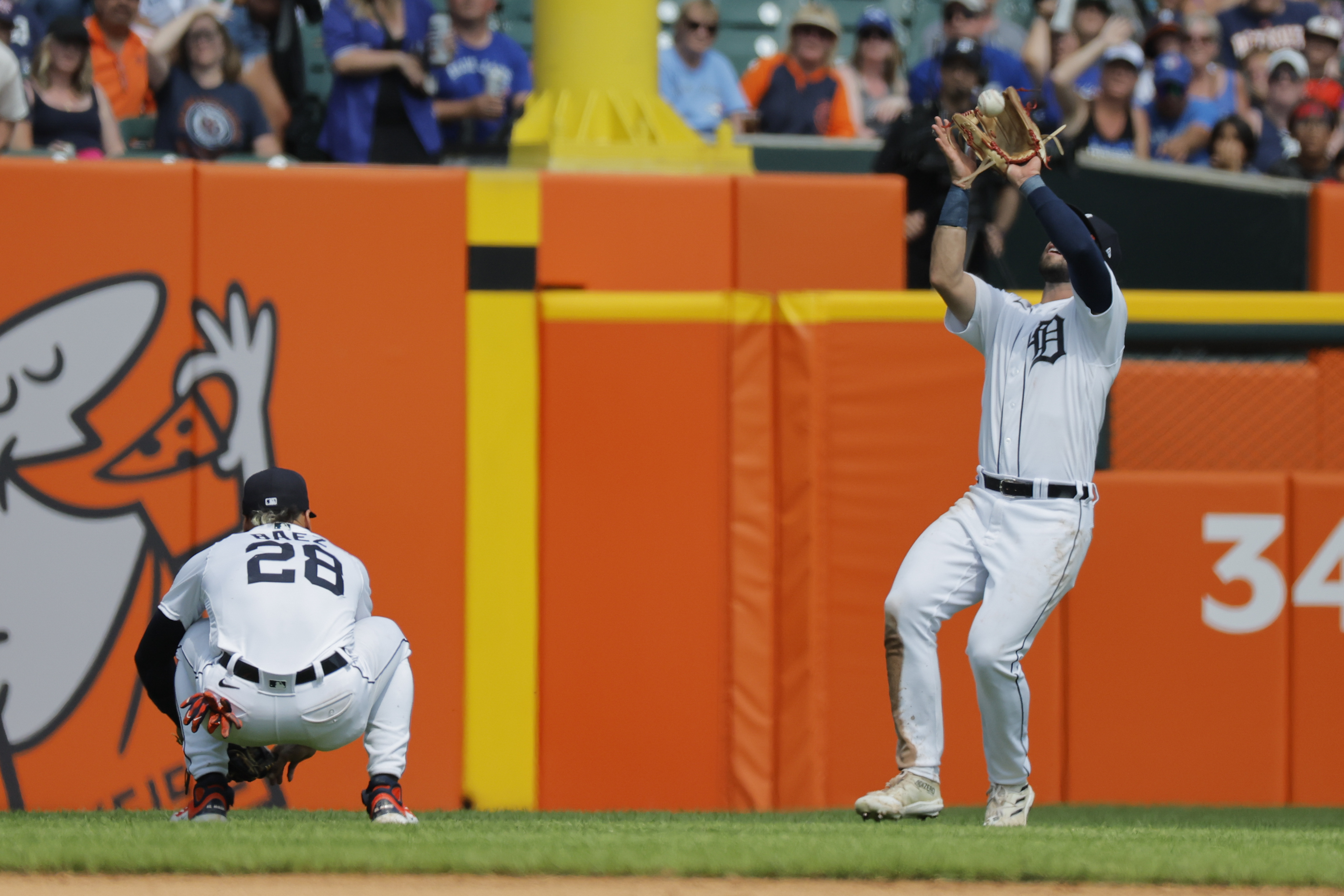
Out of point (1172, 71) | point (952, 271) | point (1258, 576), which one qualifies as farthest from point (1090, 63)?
point (952, 271)

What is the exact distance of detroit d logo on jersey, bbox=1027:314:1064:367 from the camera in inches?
194

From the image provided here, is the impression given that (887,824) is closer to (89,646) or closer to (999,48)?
(89,646)

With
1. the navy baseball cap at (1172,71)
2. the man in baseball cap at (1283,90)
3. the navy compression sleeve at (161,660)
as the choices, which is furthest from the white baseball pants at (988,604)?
the man in baseball cap at (1283,90)

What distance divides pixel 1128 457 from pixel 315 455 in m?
3.03

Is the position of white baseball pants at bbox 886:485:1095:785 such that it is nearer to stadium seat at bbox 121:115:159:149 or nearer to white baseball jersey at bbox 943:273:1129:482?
Answer: white baseball jersey at bbox 943:273:1129:482

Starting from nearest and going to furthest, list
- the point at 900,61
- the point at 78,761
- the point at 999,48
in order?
the point at 78,761 < the point at 999,48 < the point at 900,61

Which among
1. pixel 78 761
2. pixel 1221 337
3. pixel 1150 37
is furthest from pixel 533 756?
pixel 1150 37

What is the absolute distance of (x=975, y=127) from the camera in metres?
4.95

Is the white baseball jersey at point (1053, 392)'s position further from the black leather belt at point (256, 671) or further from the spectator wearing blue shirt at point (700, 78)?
the spectator wearing blue shirt at point (700, 78)

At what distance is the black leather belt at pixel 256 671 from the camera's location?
4.57 meters

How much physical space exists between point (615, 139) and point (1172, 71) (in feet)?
14.5

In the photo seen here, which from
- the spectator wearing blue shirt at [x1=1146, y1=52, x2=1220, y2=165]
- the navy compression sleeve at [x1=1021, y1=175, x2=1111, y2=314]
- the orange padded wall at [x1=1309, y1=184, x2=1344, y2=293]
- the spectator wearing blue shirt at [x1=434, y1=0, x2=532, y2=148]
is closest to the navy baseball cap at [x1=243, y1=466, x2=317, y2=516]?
the navy compression sleeve at [x1=1021, y1=175, x2=1111, y2=314]

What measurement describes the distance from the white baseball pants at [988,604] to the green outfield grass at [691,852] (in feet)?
0.98

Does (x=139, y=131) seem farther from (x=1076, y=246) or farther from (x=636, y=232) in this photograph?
(x=1076, y=246)
